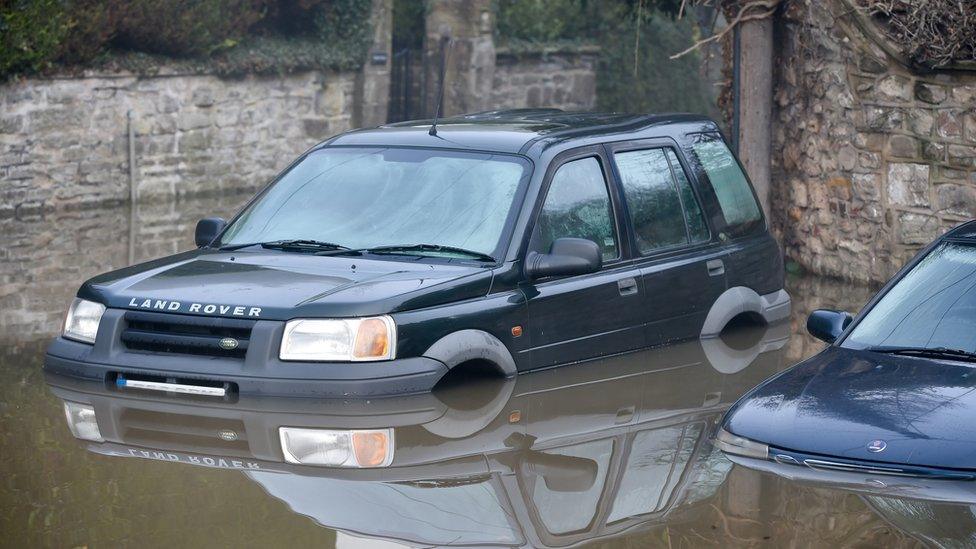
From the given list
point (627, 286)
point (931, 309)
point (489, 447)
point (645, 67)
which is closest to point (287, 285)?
point (489, 447)

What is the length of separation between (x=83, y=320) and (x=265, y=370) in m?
1.25

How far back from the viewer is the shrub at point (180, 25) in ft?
66.3

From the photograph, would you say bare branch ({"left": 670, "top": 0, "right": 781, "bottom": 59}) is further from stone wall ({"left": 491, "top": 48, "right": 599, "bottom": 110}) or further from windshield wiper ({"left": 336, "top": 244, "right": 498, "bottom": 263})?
stone wall ({"left": 491, "top": 48, "right": 599, "bottom": 110})

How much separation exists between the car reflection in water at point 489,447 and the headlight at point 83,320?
258 millimetres

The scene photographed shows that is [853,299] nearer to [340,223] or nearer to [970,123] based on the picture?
[970,123]

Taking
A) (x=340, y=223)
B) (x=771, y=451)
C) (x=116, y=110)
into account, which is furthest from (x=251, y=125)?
(x=771, y=451)

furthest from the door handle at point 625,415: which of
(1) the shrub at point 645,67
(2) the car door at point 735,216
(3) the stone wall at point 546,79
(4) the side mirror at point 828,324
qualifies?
(1) the shrub at point 645,67

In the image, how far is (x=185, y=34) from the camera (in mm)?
20938

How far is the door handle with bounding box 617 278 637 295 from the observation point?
9.16 m

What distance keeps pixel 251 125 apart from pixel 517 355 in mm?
14425

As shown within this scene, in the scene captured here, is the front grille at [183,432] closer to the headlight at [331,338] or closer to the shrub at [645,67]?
the headlight at [331,338]

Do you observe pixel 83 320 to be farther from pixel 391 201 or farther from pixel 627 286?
pixel 627 286

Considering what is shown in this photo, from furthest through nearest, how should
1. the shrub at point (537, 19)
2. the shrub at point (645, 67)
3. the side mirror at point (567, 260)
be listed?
the shrub at point (645, 67), the shrub at point (537, 19), the side mirror at point (567, 260)

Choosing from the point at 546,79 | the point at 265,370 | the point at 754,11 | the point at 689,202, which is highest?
the point at 754,11
